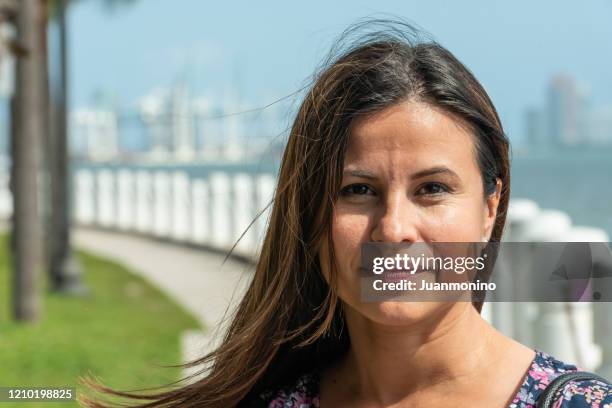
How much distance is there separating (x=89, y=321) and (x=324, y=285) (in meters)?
7.10

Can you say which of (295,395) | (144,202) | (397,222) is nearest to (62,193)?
(144,202)

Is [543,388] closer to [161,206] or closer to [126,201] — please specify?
[161,206]

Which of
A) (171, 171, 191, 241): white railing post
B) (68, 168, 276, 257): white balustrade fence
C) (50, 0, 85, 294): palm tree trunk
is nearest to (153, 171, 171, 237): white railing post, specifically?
(68, 168, 276, 257): white balustrade fence

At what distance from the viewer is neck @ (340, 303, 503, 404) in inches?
66.3

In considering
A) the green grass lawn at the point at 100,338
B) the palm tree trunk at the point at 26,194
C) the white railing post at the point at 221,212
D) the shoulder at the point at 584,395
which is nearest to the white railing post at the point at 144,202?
the white railing post at the point at 221,212

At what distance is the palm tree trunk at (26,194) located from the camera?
827 cm

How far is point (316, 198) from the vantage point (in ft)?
5.74

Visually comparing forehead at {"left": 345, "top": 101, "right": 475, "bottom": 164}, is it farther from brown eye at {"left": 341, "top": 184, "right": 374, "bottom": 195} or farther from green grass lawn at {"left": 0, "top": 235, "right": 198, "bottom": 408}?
green grass lawn at {"left": 0, "top": 235, "right": 198, "bottom": 408}

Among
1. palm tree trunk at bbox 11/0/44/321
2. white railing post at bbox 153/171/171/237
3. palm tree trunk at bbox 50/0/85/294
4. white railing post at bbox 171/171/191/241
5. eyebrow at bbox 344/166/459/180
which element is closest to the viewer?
eyebrow at bbox 344/166/459/180

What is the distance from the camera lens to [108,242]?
614 inches

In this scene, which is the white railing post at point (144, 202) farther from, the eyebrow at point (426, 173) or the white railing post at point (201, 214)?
the eyebrow at point (426, 173)

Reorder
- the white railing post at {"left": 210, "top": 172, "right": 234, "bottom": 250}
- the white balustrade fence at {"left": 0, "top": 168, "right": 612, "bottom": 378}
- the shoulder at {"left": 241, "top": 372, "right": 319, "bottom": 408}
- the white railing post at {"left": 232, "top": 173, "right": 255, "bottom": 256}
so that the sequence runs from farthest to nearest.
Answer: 1. the white railing post at {"left": 210, "top": 172, "right": 234, "bottom": 250}
2. the white railing post at {"left": 232, "top": 173, "right": 255, "bottom": 256}
3. the white balustrade fence at {"left": 0, "top": 168, "right": 612, "bottom": 378}
4. the shoulder at {"left": 241, "top": 372, "right": 319, "bottom": 408}

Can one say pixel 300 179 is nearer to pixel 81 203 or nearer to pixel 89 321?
pixel 89 321

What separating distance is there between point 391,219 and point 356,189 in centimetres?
10
